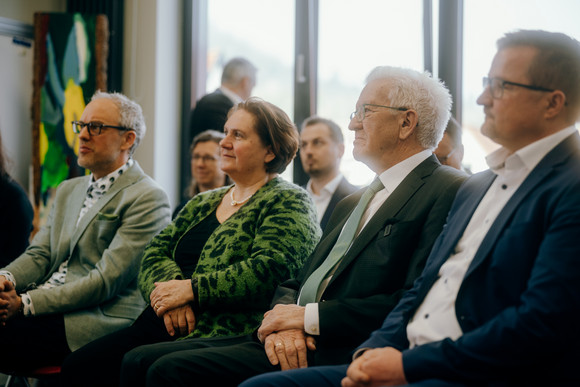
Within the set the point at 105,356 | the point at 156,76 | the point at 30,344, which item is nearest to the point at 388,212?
the point at 105,356

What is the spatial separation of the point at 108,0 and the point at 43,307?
3104 mm

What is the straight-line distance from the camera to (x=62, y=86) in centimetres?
462

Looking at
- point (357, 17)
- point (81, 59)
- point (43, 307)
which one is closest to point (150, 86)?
point (81, 59)

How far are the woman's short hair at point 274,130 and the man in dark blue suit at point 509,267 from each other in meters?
0.92

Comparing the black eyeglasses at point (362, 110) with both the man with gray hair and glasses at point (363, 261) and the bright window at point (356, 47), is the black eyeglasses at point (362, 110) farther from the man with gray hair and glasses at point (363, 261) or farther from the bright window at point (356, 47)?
the bright window at point (356, 47)

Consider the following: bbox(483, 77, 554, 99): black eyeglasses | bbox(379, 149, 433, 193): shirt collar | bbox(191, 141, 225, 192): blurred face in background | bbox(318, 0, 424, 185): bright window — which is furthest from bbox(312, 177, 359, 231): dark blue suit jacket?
bbox(483, 77, 554, 99): black eyeglasses

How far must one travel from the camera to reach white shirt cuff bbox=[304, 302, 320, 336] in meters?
1.77

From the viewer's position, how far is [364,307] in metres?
1.73

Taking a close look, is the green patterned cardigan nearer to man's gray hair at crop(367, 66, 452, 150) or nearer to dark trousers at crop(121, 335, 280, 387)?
dark trousers at crop(121, 335, 280, 387)

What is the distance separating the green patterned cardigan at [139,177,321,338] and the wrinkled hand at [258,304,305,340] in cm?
22

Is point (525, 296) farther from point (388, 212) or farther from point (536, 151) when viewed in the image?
point (388, 212)

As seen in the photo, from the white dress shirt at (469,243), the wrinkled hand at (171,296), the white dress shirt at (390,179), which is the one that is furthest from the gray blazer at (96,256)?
the white dress shirt at (469,243)

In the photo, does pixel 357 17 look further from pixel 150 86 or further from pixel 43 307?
pixel 43 307

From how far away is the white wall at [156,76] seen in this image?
4773 mm
